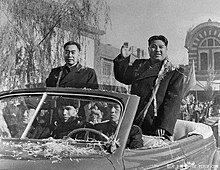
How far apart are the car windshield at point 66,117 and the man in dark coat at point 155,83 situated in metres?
0.34

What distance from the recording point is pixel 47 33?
280 centimetres

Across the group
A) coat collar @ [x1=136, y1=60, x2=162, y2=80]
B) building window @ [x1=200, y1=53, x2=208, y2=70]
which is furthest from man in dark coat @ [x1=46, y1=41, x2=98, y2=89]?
building window @ [x1=200, y1=53, x2=208, y2=70]

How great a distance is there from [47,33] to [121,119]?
1.08 meters

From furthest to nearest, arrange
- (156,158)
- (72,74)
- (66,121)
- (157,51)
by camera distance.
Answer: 1. (72,74)
2. (157,51)
3. (66,121)
4. (156,158)

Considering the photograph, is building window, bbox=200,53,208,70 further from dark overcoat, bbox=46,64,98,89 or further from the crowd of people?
dark overcoat, bbox=46,64,98,89

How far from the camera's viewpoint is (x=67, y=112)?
7.45 feet

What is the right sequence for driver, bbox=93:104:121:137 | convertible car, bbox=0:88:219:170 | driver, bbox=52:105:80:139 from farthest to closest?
driver, bbox=52:105:80:139, driver, bbox=93:104:121:137, convertible car, bbox=0:88:219:170

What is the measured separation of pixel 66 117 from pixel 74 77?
421 millimetres

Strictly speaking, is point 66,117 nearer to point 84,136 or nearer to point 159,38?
point 84,136

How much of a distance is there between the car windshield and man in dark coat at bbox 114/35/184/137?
1.13 ft

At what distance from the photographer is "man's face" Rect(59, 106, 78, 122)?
224cm

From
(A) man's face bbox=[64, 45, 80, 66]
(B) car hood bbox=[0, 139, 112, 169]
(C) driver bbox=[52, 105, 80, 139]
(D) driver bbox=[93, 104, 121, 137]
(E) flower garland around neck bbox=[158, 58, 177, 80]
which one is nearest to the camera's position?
(B) car hood bbox=[0, 139, 112, 169]

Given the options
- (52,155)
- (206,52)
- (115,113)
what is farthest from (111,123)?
(206,52)

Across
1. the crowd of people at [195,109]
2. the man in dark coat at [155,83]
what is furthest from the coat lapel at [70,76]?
the crowd of people at [195,109]
